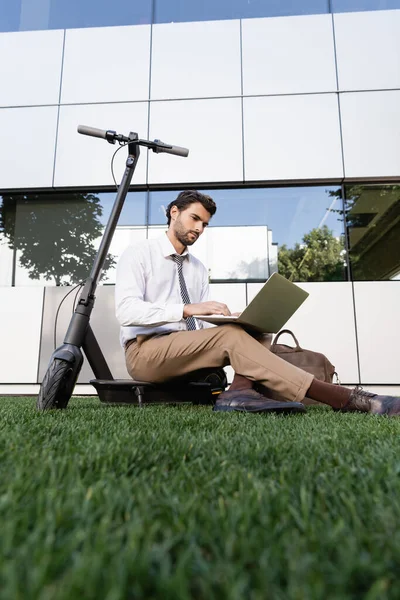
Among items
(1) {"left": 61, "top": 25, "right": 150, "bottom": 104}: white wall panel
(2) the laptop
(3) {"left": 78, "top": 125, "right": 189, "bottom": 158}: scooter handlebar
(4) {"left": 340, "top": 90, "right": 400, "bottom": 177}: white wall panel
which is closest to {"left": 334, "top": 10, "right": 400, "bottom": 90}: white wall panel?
(4) {"left": 340, "top": 90, "right": 400, "bottom": 177}: white wall panel

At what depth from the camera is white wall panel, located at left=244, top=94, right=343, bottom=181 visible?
14.2ft

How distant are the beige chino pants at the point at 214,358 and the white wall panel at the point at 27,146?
310cm

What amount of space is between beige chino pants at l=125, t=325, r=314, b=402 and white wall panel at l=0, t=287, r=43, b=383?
2.27m

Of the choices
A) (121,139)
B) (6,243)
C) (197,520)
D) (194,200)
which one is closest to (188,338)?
(194,200)

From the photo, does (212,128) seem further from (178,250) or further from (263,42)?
(178,250)

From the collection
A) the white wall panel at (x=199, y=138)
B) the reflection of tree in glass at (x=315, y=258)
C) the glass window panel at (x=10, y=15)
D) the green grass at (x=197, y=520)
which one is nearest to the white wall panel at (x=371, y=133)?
the reflection of tree in glass at (x=315, y=258)

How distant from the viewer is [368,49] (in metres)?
4.45

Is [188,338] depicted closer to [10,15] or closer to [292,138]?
[292,138]

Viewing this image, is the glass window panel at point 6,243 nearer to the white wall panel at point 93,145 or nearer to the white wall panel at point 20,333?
the white wall panel at point 20,333

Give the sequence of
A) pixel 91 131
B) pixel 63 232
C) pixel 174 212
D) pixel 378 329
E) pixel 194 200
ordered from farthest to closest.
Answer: pixel 63 232
pixel 378 329
pixel 174 212
pixel 194 200
pixel 91 131

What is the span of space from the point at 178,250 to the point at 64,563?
219 centimetres

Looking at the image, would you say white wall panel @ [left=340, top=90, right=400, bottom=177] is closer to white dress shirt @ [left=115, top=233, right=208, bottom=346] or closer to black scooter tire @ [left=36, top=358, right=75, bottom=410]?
white dress shirt @ [left=115, top=233, right=208, bottom=346]

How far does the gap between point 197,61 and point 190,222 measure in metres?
3.01

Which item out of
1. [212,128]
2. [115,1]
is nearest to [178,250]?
[212,128]
